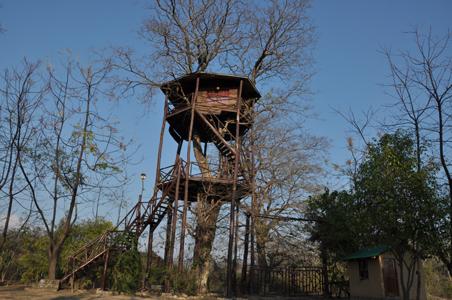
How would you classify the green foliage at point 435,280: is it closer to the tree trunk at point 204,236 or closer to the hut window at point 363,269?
the hut window at point 363,269

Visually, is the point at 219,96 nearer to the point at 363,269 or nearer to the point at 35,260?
the point at 363,269

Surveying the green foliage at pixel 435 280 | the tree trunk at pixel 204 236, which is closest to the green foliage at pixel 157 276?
the tree trunk at pixel 204 236

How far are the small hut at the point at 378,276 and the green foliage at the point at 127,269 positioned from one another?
1032 centimetres

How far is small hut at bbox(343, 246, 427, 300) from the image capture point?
17438 mm

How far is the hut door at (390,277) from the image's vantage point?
685 inches

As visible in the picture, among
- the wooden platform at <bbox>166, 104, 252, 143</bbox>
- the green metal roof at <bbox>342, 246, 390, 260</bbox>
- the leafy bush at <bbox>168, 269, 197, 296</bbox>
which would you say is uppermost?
the wooden platform at <bbox>166, 104, 252, 143</bbox>

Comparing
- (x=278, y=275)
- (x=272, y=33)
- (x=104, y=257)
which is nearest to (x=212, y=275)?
(x=278, y=275)

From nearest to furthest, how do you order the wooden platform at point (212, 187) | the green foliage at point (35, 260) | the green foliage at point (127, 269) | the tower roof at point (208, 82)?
1. the green foliage at point (127, 269)
2. the wooden platform at point (212, 187)
3. the tower roof at point (208, 82)
4. the green foliage at point (35, 260)

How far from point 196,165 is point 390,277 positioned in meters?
10.1

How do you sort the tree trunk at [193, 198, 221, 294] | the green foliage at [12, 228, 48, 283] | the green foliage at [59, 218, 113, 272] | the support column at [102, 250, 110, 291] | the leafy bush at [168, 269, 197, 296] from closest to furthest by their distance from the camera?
1. the leafy bush at [168, 269, 197, 296]
2. the support column at [102, 250, 110, 291]
3. the tree trunk at [193, 198, 221, 294]
4. the green foliage at [12, 228, 48, 283]
5. the green foliage at [59, 218, 113, 272]

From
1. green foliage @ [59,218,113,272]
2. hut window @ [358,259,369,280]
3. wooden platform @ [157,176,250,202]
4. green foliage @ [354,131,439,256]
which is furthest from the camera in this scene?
green foliage @ [59,218,113,272]

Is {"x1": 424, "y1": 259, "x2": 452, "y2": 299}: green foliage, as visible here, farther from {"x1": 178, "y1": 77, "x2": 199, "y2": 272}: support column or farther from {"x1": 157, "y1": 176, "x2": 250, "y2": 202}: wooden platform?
{"x1": 178, "y1": 77, "x2": 199, "y2": 272}: support column

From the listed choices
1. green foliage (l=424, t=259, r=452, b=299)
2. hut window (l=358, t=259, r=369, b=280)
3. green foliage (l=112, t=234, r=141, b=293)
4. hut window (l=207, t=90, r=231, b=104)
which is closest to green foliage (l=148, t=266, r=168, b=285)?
green foliage (l=112, t=234, r=141, b=293)

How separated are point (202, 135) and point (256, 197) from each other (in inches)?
192
